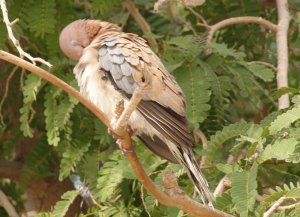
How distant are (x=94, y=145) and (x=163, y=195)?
1.74 m

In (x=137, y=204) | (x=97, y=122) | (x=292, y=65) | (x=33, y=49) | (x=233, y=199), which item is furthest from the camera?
(x=292, y=65)

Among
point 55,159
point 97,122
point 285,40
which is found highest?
point 285,40

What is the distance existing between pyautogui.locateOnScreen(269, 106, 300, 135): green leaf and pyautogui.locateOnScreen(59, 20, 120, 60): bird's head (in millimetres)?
1051

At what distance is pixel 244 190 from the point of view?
143 inches

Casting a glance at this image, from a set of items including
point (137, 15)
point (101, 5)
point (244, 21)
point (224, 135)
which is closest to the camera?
point (224, 135)

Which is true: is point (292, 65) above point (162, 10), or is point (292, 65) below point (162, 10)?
below

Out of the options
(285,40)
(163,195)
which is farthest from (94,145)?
(163,195)

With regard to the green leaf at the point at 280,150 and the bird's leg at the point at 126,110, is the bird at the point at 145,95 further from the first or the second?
the bird's leg at the point at 126,110

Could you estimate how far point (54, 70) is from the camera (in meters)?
4.79

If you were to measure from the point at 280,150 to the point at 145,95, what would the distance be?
Result: 62 cm

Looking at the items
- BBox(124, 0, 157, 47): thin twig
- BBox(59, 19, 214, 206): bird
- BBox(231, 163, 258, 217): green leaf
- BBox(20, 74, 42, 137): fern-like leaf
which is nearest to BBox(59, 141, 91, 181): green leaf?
BBox(20, 74, 42, 137): fern-like leaf

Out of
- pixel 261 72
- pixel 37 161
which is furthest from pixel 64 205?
pixel 261 72

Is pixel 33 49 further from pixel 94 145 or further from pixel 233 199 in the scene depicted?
pixel 233 199

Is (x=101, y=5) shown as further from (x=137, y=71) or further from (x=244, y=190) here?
(x=244, y=190)
